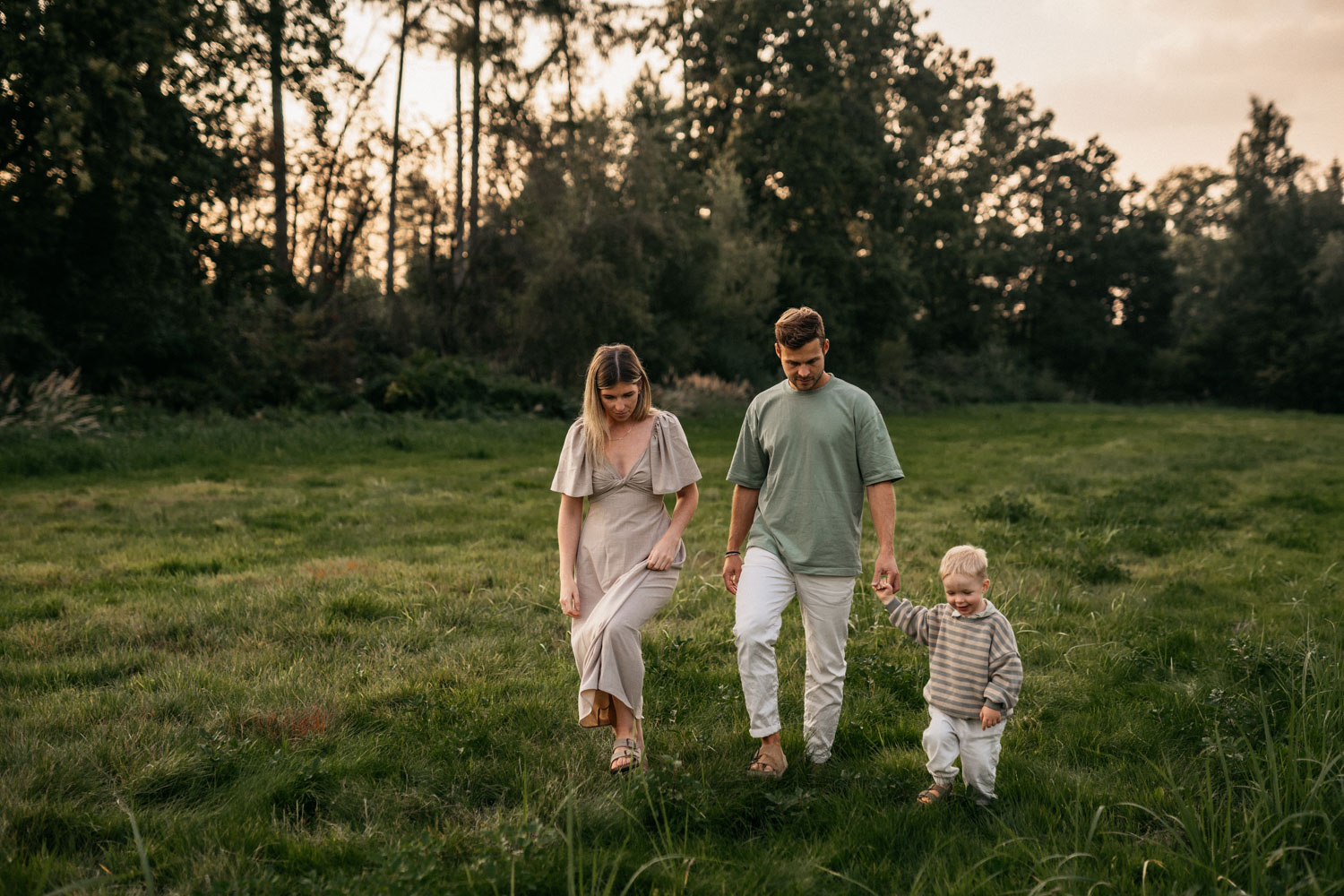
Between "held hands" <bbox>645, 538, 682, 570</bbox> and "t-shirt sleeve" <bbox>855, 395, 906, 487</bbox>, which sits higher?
"t-shirt sleeve" <bbox>855, 395, 906, 487</bbox>

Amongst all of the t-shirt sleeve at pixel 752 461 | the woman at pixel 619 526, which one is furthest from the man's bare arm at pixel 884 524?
the woman at pixel 619 526

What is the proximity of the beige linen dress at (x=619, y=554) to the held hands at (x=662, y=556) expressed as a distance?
5 centimetres

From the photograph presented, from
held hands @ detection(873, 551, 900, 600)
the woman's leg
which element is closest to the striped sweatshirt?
held hands @ detection(873, 551, 900, 600)

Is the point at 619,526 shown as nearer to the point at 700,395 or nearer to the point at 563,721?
the point at 563,721

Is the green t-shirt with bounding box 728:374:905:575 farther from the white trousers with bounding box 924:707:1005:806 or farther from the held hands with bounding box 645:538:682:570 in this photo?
the white trousers with bounding box 924:707:1005:806

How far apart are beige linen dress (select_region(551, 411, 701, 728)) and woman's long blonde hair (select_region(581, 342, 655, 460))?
0.07m

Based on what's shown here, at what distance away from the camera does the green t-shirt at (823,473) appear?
13.1 ft

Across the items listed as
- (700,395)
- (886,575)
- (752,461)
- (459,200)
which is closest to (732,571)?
(752,461)

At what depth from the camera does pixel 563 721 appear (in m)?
4.46

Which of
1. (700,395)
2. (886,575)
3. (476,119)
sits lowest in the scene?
(886,575)

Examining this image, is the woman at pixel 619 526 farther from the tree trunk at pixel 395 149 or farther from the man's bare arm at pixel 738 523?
the tree trunk at pixel 395 149

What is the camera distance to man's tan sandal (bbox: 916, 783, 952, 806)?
11.8 ft

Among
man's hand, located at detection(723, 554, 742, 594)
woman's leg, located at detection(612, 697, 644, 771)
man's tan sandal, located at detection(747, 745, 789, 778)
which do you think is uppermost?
man's hand, located at detection(723, 554, 742, 594)

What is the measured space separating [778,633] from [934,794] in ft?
2.98
